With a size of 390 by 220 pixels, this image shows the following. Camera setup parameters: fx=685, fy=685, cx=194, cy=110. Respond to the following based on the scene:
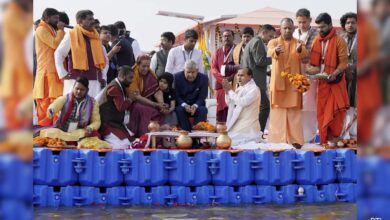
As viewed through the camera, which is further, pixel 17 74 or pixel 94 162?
pixel 94 162

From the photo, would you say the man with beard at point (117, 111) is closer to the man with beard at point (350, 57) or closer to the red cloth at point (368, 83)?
the man with beard at point (350, 57)

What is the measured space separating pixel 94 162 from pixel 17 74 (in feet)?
15.8

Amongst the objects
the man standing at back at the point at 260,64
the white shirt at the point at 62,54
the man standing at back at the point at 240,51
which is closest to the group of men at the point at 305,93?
the man standing at back at the point at 260,64

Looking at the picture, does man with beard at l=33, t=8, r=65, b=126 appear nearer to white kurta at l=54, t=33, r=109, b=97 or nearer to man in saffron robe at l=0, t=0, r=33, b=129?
white kurta at l=54, t=33, r=109, b=97

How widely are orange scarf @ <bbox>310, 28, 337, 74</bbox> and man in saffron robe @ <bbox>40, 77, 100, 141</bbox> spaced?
9.23 feet

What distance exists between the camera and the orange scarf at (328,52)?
320 inches

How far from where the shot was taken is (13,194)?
147 centimetres

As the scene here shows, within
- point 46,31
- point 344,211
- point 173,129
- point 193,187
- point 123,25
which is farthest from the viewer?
point 123,25

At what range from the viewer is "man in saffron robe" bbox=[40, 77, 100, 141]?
23.1ft

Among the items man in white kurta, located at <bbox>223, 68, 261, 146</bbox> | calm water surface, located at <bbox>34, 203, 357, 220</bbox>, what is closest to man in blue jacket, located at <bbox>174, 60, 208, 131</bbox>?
man in white kurta, located at <bbox>223, 68, 261, 146</bbox>

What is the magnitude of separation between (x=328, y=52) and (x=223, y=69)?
1.75m

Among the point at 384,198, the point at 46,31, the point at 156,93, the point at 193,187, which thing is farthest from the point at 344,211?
the point at 384,198

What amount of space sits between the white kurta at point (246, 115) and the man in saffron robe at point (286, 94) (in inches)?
18.7

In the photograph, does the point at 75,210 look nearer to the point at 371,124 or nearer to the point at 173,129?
the point at 173,129
